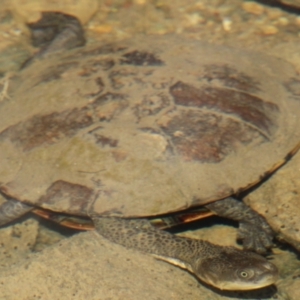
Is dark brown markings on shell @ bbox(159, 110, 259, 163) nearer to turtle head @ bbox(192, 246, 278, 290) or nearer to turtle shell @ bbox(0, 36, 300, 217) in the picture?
turtle shell @ bbox(0, 36, 300, 217)

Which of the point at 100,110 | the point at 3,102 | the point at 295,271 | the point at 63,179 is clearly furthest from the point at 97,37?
the point at 295,271

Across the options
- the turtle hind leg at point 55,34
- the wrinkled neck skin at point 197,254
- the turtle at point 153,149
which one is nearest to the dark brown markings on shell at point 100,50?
the turtle at point 153,149

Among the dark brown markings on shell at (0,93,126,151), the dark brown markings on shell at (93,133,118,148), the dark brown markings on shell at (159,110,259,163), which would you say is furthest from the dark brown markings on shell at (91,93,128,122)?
the dark brown markings on shell at (159,110,259,163)

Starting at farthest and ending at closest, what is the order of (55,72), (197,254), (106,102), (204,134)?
(55,72) < (106,102) < (204,134) < (197,254)

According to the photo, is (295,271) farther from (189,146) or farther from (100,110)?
(100,110)

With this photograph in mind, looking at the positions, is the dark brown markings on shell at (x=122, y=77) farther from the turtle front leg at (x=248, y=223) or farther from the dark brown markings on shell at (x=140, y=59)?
the turtle front leg at (x=248, y=223)

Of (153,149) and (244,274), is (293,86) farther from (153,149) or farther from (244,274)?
(244,274)

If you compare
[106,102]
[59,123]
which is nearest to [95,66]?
[106,102]
